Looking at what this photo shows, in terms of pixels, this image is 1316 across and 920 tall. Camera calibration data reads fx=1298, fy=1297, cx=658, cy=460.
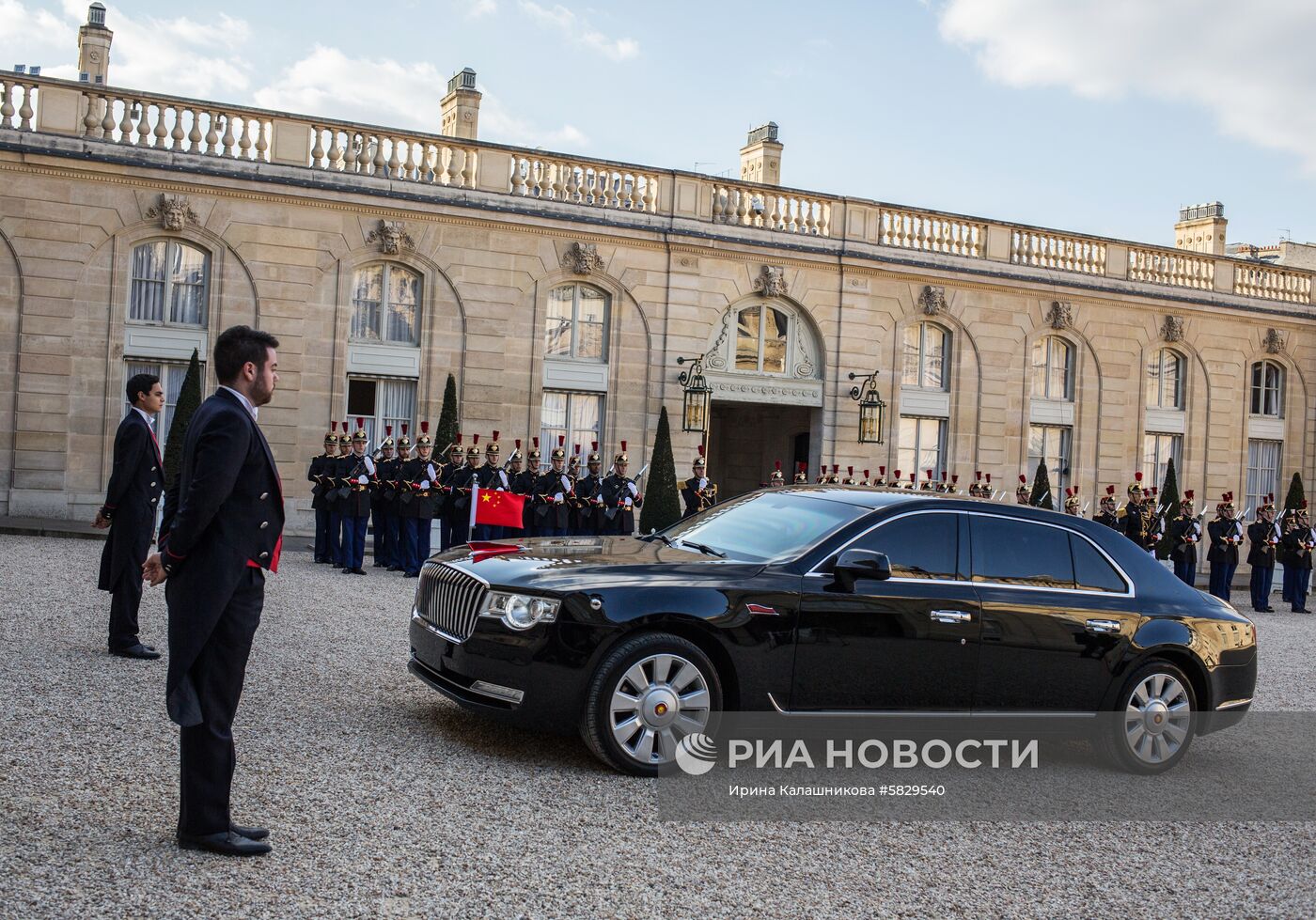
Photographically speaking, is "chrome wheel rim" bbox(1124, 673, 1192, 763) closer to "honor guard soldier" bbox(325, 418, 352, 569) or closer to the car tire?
the car tire

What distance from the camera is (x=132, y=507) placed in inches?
378

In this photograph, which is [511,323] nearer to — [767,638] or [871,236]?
[871,236]

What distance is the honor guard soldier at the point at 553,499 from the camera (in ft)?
62.1

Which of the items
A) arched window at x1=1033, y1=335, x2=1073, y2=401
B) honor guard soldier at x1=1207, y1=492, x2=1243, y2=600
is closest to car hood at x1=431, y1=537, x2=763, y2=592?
honor guard soldier at x1=1207, y1=492, x2=1243, y2=600

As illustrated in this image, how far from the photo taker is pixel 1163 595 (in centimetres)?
816

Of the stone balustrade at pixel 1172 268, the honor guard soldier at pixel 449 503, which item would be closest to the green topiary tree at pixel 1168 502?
the stone balustrade at pixel 1172 268

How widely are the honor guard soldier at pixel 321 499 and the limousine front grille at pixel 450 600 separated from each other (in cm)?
1038

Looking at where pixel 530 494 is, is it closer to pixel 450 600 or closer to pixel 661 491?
pixel 661 491

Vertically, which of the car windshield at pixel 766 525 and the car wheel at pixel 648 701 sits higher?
the car windshield at pixel 766 525

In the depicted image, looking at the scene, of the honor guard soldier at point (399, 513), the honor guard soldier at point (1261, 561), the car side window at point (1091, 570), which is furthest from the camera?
the honor guard soldier at point (1261, 561)

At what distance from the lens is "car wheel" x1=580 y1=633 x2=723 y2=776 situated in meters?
6.73

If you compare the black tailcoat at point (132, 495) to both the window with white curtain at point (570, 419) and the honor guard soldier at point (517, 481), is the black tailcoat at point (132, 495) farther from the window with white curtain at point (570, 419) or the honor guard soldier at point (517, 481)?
the window with white curtain at point (570, 419)

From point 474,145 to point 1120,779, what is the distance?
63.3 feet

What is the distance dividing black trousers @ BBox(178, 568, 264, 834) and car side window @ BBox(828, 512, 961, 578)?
11.7 feet
